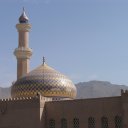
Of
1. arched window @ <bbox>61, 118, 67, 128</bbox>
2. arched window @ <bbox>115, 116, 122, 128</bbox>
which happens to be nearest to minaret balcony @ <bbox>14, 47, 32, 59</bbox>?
arched window @ <bbox>61, 118, 67, 128</bbox>

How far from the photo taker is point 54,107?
26.1 metres

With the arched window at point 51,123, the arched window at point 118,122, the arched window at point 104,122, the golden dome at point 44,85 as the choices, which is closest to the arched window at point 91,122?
the arched window at point 104,122

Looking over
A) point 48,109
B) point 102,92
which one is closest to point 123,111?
point 48,109

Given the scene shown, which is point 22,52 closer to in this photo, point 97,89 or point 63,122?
point 63,122

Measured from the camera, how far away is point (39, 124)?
25.8m

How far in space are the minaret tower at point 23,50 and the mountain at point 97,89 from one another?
71.0 metres

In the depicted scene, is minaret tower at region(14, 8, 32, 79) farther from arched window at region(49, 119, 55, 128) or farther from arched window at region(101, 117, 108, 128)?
arched window at region(101, 117, 108, 128)

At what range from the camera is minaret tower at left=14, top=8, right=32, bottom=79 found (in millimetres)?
35031

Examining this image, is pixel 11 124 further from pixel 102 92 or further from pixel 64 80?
pixel 102 92

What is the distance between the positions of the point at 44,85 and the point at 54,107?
3832 millimetres

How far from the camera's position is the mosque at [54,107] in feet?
79.3

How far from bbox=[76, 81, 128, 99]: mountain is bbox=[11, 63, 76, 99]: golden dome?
75187mm

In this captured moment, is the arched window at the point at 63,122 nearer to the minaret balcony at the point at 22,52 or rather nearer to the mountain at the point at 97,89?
the minaret balcony at the point at 22,52

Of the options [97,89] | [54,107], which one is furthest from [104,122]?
[97,89]
